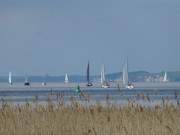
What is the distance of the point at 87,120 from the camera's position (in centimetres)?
2100

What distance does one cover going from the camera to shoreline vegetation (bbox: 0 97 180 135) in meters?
20.0

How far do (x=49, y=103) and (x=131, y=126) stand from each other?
3266 millimetres

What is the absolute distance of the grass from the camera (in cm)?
2002

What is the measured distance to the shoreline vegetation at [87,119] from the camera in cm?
2002

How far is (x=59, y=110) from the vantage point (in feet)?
71.8

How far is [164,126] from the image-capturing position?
786 inches

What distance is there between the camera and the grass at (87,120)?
20.0 metres

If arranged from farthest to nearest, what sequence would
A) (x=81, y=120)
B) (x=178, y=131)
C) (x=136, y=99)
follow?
(x=136, y=99) → (x=81, y=120) → (x=178, y=131)

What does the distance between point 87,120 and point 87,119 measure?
3.8 inches

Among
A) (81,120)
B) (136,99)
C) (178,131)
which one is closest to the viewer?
(178,131)

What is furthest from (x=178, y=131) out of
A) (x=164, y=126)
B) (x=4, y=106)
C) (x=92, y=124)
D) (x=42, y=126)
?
(x=4, y=106)

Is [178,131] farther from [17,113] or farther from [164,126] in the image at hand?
[17,113]

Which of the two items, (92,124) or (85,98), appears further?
(85,98)

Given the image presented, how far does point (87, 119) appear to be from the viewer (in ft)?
69.2
